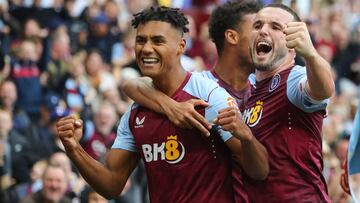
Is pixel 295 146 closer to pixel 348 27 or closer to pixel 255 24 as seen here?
pixel 255 24

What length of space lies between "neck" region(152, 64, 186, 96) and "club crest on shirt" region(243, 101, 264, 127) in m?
0.51

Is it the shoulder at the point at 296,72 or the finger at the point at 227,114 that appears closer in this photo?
the finger at the point at 227,114

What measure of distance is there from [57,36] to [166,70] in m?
9.81

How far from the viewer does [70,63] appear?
1744cm

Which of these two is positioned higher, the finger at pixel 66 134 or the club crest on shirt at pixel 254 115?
the finger at pixel 66 134

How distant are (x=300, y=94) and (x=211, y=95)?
59 centimetres

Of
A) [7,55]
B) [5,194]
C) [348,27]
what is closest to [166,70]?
[5,194]

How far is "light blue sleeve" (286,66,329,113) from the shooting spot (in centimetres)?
807

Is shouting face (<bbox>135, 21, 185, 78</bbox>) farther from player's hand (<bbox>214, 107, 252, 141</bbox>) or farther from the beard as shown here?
player's hand (<bbox>214, 107, 252, 141</bbox>)

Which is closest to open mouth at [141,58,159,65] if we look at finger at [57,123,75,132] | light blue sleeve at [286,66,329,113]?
finger at [57,123,75,132]

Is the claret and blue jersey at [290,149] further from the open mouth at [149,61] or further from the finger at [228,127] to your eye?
the open mouth at [149,61]

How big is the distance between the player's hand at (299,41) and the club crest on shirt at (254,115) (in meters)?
0.82

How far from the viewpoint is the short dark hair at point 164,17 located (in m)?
8.42

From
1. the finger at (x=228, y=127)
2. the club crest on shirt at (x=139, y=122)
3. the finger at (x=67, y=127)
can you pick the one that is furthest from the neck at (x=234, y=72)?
the finger at (x=67, y=127)
